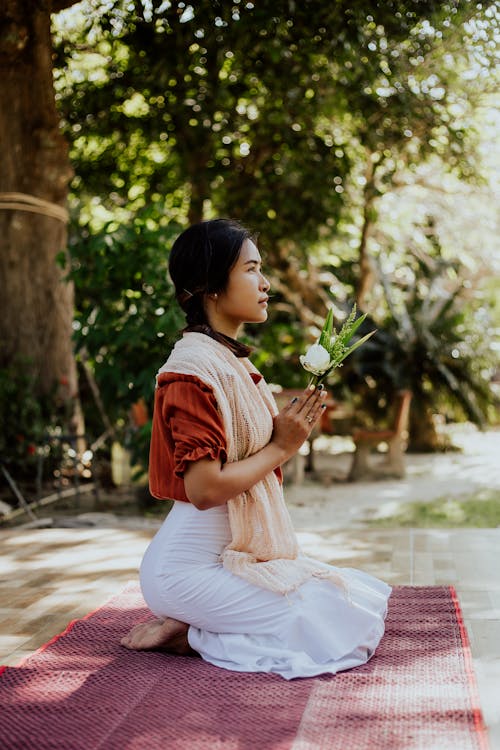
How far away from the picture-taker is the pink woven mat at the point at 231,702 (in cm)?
204

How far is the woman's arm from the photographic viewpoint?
7.87ft

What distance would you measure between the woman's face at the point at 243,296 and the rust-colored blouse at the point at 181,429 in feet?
0.81

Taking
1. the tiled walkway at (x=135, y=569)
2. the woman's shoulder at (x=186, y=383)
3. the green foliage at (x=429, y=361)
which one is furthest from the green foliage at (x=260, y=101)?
the woman's shoulder at (x=186, y=383)

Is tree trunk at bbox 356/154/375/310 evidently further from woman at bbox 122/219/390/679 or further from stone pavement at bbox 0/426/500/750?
woman at bbox 122/219/390/679

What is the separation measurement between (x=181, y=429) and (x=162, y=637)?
648 millimetres

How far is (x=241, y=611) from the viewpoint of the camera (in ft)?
8.27

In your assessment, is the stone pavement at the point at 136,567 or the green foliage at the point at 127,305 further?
the green foliage at the point at 127,305

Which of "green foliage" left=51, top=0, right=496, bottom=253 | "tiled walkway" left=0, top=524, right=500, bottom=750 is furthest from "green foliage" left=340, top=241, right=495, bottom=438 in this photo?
"tiled walkway" left=0, top=524, right=500, bottom=750

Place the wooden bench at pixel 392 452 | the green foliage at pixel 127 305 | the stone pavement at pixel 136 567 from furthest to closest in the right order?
1. the wooden bench at pixel 392 452
2. the green foliage at pixel 127 305
3. the stone pavement at pixel 136 567

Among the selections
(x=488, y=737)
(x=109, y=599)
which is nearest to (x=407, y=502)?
(x=109, y=599)

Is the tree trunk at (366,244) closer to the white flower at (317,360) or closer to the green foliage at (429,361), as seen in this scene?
the green foliage at (429,361)

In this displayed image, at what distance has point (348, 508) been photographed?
6.67m

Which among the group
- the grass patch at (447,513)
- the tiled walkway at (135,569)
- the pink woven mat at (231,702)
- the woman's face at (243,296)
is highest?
Answer: the woman's face at (243,296)

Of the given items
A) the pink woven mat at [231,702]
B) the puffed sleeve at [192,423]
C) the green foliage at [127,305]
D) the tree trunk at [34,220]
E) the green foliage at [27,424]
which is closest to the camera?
the pink woven mat at [231,702]
